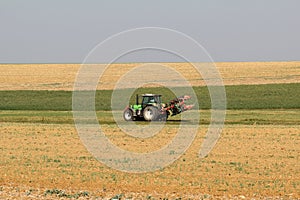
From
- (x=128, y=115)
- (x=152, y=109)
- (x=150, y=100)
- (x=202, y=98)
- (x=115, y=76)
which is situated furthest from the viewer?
(x=115, y=76)

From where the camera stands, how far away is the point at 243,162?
18.6 m

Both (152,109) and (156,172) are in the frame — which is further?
(152,109)

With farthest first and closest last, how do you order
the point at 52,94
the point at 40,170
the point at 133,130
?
the point at 52,94 → the point at 133,130 → the point at 40,170

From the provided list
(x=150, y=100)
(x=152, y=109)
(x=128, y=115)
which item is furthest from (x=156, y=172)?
(x=128, y=115)

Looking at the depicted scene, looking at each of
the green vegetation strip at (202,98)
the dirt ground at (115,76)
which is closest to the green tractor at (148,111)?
the green vegetation strip at (202,98)

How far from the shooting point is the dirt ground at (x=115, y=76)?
215 ft

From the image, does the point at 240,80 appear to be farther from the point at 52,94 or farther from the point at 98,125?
the point at 98,125

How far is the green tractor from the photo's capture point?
3575cm

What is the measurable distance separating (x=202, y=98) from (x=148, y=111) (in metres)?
18.7

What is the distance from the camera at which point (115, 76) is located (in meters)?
71.8

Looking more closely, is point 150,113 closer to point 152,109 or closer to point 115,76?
point 152,109

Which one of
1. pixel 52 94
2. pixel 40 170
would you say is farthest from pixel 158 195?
pixel 52 94

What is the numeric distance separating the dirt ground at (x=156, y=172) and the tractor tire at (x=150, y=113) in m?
9.40

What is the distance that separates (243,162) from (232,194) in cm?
502
